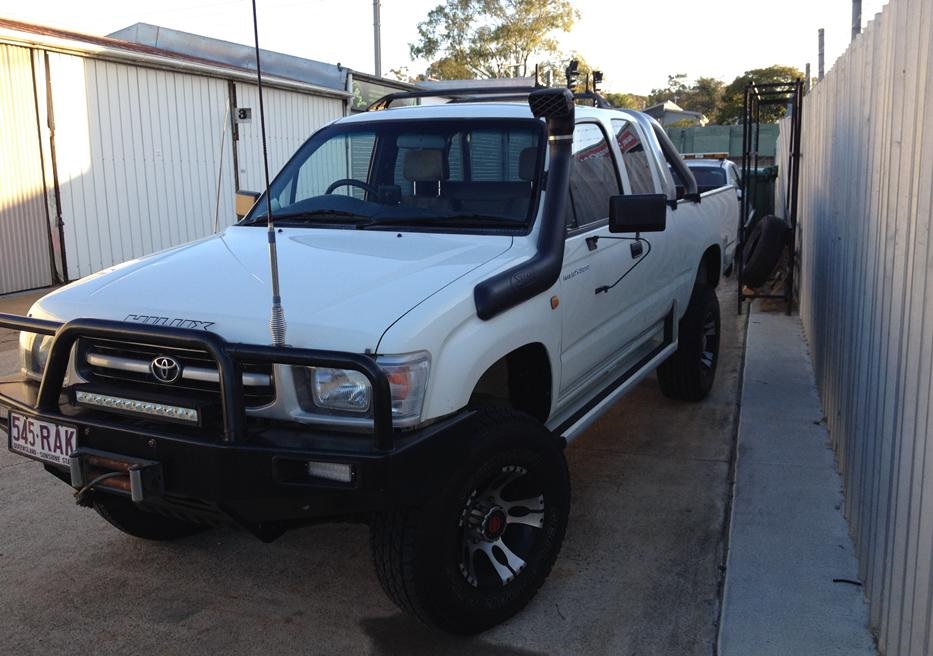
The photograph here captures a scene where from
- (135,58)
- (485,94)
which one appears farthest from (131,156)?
(485,94)

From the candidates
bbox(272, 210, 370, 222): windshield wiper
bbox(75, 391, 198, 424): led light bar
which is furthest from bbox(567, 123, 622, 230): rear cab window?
bbox(75, 391, 198, 424): led light bar

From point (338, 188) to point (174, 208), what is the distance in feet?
32.6

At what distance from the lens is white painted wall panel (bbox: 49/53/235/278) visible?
38.6 ft

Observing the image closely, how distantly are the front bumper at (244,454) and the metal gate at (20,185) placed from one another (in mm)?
8983

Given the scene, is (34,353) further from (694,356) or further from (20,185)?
(20,185)

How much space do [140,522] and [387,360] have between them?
1916mm

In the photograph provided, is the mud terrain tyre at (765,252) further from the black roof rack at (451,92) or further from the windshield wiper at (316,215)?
the windshield wiper at (316,215)

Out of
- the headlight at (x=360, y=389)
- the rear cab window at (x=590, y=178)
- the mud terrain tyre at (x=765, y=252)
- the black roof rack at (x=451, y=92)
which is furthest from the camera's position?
the mud terrain tyre at (x=765, y=252)

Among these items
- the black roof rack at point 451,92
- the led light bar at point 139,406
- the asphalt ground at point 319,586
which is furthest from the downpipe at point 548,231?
the asphalt ground at point 319,586

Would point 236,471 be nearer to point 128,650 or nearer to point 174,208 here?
point 128,650

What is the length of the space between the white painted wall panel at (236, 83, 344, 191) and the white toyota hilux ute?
1062 centimetres

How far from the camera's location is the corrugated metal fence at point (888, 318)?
2.72 meters

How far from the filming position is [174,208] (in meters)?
13.5

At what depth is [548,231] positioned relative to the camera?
3.80m
